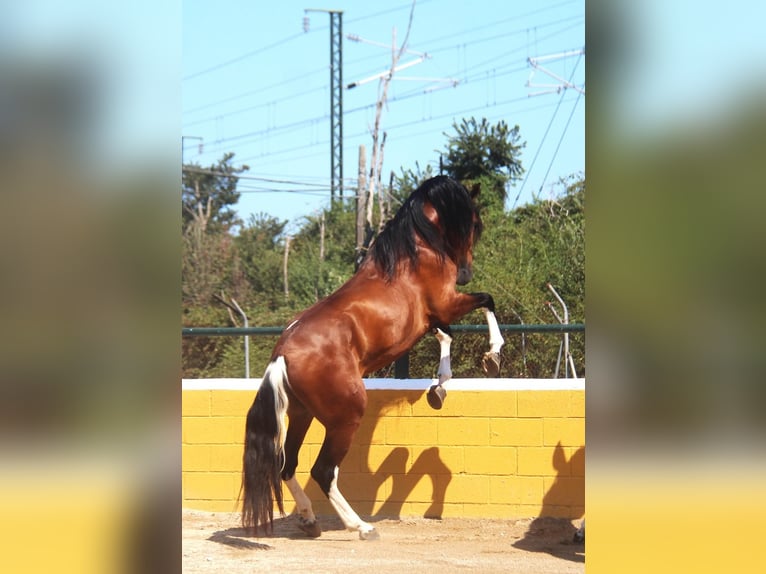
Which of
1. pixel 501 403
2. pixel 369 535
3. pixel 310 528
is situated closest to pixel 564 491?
pixel 501 403

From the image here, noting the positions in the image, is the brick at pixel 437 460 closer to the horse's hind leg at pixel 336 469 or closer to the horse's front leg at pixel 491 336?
the horse's front leg at pixel 491 336

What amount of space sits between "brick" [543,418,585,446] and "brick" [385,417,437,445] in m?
0.64

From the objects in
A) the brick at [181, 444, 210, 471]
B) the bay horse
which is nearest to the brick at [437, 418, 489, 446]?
the bay horse

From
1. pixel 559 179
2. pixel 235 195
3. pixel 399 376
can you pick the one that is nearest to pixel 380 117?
pixel 559 179

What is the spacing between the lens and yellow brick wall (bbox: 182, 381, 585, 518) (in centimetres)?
493

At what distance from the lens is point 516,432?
4.98 meters

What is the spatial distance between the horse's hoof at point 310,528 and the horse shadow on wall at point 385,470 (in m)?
0.52

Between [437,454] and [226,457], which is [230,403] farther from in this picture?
[437,454]

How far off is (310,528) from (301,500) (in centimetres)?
17

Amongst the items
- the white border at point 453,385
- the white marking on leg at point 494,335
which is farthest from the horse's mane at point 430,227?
the white border at point 453,385

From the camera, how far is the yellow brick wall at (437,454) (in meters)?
4.93
